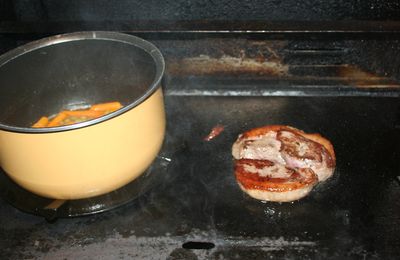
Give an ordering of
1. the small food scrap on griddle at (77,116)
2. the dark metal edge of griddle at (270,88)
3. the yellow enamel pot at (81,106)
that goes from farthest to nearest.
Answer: the dark metal edge of griddle at (270,88) < the small food scrap on griddle at (77,116) < the yellow enamel pot at (81,106)

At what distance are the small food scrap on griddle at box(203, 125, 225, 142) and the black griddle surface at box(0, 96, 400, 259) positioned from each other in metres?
0.02

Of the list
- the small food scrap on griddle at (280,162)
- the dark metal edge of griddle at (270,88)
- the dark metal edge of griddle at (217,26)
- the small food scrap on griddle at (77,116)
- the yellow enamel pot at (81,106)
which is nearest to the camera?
the yellow enamel pot at (81,106)

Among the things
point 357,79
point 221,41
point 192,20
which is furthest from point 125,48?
point 357,79

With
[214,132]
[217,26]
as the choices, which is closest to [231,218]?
[214,132]

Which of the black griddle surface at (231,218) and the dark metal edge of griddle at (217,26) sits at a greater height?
the dark metal edge of griddle at (217,26)

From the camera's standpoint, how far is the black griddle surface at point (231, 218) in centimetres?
144

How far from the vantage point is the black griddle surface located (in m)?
1.44

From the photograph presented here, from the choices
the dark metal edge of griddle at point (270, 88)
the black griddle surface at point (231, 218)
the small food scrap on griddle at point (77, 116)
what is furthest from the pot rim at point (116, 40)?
the dark metal edge of griddle at point (270, 88)

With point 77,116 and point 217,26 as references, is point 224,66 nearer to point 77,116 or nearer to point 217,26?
point 217,26

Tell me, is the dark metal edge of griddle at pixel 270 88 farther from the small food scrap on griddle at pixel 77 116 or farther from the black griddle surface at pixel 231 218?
the small food scrap on griddle at pixel 77 116

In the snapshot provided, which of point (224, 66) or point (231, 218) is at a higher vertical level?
point (224, 66)

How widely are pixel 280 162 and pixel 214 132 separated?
1.25ft

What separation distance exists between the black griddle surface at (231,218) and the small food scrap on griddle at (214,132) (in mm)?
20

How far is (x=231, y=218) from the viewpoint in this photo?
1554mm
